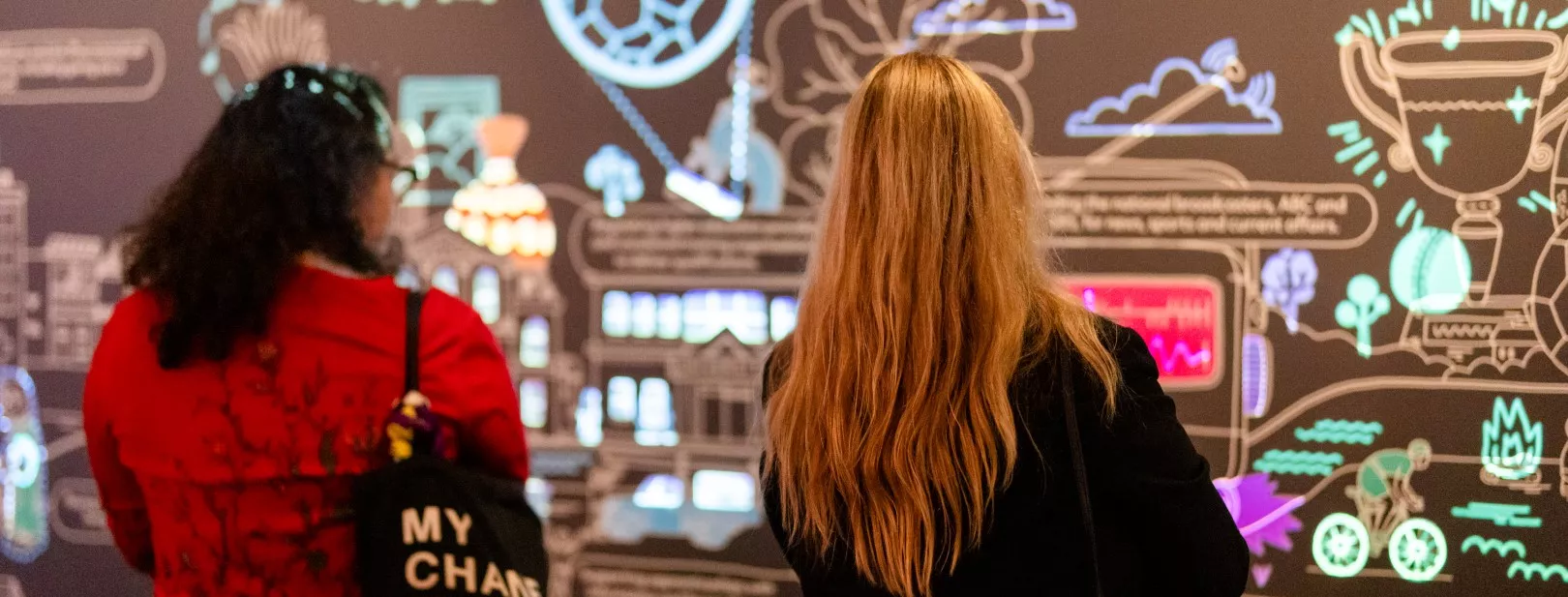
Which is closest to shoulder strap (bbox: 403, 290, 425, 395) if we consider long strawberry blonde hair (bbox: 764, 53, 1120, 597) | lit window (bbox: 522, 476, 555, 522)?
long strawberry blonde hair (bbox: 764, 53, 1120, 597)

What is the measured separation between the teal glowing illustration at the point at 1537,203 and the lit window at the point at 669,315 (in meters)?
1.74

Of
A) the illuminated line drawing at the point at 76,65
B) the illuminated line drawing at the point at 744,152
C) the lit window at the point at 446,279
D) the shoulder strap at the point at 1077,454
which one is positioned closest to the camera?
the shoulder strap at the point at 1077,454

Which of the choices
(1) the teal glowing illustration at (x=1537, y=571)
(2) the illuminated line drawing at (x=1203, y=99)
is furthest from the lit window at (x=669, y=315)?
(1) the teal glowing illustration at (x=1537, y=571)

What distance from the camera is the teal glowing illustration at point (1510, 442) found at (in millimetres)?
2273

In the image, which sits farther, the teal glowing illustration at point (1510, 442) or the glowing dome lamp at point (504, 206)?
the glowing dome lamp at point (504, 206)

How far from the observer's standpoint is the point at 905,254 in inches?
49.5

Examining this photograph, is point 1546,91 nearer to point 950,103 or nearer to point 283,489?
point 950,103

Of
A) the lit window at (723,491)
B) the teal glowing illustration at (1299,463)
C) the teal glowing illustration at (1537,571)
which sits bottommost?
the teal glowing illustration at (1537,571)

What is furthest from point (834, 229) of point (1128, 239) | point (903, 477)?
point (1128, 239)

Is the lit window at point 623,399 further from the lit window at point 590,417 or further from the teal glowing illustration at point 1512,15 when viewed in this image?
the teal glowing illustration at point 1512,15

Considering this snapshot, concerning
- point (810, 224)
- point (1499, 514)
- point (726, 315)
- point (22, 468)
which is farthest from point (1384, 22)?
point (22, 468)

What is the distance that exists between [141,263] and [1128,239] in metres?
1.80

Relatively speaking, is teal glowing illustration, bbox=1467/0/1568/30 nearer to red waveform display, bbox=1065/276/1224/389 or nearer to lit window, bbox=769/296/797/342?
red waveform display, bbox=1065/276/1224/389

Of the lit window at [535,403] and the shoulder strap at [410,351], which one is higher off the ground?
the shoulder strap at [410,351]
